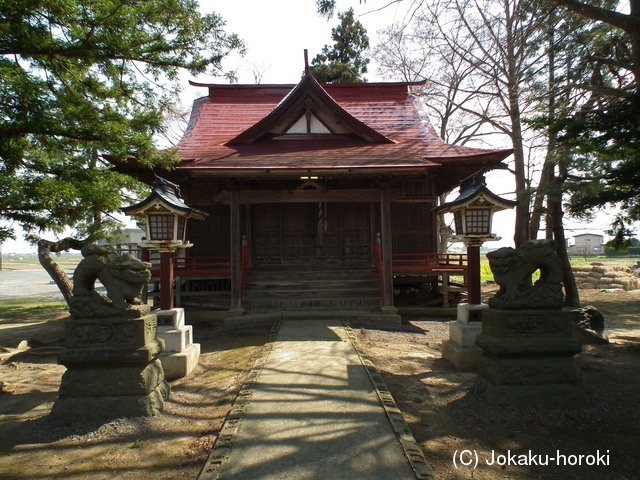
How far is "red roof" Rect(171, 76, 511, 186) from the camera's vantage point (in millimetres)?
9250

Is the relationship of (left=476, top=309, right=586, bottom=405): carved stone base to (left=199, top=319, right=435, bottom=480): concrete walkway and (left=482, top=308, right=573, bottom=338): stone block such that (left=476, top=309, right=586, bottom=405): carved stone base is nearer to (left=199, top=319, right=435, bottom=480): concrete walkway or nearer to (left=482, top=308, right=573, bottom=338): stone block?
(left=482, top=308, right=573, bottom=338): stone block

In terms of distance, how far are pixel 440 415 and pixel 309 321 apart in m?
4.58

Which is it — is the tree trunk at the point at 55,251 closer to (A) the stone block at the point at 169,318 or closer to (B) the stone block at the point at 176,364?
(A) the stone block at the point at 169,318

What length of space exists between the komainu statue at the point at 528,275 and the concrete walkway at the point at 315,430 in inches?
76.8

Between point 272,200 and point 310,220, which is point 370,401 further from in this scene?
point 310,220

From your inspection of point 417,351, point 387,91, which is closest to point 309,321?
point 417,351

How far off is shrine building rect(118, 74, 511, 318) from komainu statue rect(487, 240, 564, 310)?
463cm

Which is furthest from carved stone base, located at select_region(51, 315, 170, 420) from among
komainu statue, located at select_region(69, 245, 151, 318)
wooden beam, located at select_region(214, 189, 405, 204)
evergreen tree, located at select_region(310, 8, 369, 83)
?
evergreen tree, located at select_region(310, 8, 369, 83)

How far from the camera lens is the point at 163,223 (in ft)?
19.1

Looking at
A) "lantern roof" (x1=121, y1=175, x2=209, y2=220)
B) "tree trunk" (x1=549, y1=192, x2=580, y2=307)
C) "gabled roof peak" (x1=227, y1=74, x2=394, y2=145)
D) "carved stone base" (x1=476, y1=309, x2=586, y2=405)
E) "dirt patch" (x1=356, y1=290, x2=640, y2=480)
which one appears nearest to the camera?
"dirt patch" (x1=356, y1=290, x2=640, y2=480)

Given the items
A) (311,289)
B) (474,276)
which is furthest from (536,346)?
(311,289)

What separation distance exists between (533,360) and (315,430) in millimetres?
2684

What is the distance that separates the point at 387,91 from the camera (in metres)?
15.4

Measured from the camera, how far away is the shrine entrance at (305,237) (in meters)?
11.2
